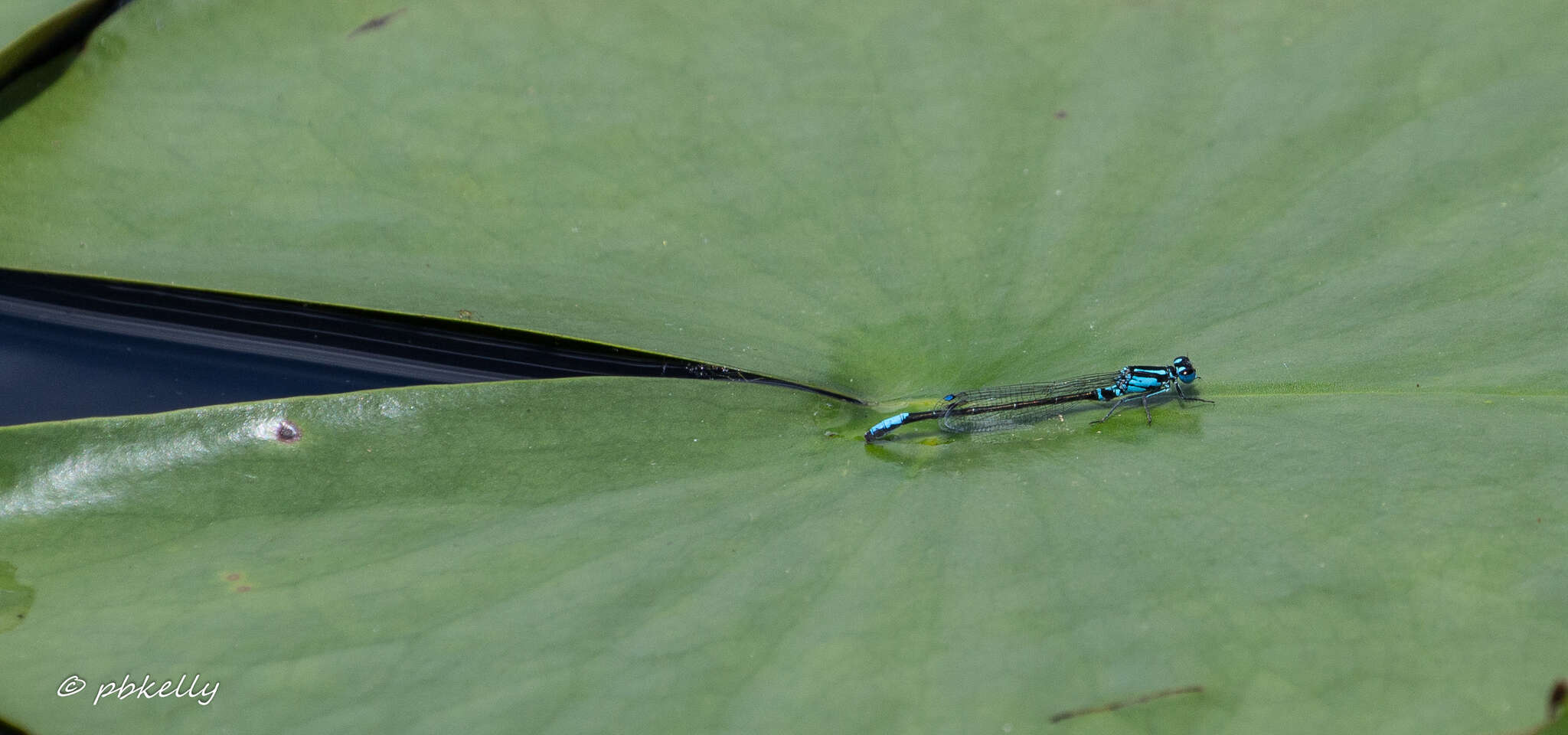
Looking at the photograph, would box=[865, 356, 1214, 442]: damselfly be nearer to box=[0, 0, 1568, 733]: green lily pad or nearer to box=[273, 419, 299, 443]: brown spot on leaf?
box=[0, 0, 1568, 733]: green lily pad

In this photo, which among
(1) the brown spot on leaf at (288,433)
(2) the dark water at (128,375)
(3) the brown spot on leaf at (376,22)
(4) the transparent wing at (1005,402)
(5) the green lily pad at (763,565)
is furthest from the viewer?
(3) the brown spot on leaf at (376,22)

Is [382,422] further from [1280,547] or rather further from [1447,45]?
[1447,45]

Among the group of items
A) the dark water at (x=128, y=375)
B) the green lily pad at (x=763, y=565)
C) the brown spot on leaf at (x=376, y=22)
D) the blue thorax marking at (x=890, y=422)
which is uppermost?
the brown spot on leaf at (x=376, y=22)

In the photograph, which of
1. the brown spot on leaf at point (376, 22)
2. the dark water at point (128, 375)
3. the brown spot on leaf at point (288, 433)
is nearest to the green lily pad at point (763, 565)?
the brown spot on leaf at point (288, 433)

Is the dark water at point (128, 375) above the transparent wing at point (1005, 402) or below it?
above

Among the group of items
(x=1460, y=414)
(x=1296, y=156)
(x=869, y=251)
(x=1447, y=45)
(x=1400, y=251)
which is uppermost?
(x=1447, y=45)

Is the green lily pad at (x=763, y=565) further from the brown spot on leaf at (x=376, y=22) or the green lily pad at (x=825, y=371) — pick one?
the brown spot on leaf at (x=376, y=22)

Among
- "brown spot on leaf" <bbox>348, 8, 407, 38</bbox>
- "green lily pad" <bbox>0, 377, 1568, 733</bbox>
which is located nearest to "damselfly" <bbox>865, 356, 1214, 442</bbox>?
"green lily pad" <bbox>0, 377, 1568, 733</bbox>

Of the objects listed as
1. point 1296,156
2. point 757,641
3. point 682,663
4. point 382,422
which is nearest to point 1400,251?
point 1296,156

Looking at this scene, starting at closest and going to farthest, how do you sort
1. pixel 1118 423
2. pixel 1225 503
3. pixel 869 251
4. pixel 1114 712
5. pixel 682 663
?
pixel 1114 712 < pixel 682 663 < pixel 1225 503 < pixel 1118 423 < pixel 869 251
